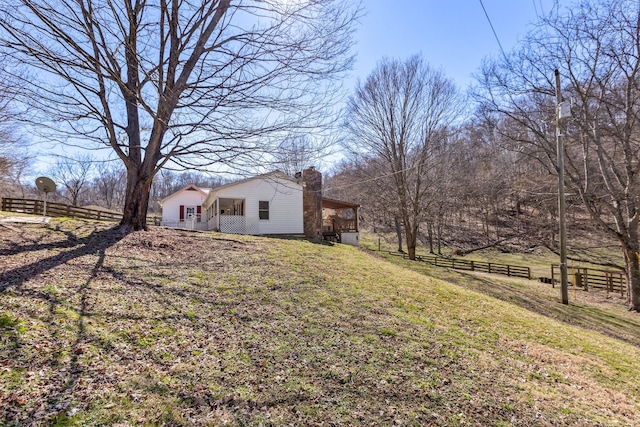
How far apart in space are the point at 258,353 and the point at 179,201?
91.4 feet

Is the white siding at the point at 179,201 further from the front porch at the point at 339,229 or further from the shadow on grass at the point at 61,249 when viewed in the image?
the shadow on grass at the point at 61,249

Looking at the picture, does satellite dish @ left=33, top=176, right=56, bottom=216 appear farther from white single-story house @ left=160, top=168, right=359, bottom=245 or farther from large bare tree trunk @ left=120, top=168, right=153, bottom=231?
white single-story house @ left=160, top=168, right=359, bottom=245

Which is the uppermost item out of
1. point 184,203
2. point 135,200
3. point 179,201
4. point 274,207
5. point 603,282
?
point 179,201

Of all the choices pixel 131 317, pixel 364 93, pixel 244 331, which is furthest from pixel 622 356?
pixel 364 93

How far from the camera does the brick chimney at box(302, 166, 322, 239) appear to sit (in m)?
17.2

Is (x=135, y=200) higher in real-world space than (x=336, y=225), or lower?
higher

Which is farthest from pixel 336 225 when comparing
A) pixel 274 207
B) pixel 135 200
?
pixel 135 200

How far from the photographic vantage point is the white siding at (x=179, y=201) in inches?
1099

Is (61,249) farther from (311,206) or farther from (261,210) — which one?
(311,206)

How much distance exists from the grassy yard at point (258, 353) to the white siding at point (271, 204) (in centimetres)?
1025

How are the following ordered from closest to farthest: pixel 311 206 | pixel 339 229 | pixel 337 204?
pixel 311 206 → pixel 339 229 → pixel 337 204

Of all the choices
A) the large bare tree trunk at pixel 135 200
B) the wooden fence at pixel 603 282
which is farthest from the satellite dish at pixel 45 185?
the wooden fence at pixel 603 282

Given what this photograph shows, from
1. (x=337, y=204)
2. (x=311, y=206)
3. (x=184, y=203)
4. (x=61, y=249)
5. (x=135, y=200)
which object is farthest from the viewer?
(x=184, y=203)

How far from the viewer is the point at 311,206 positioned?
17.4 m
